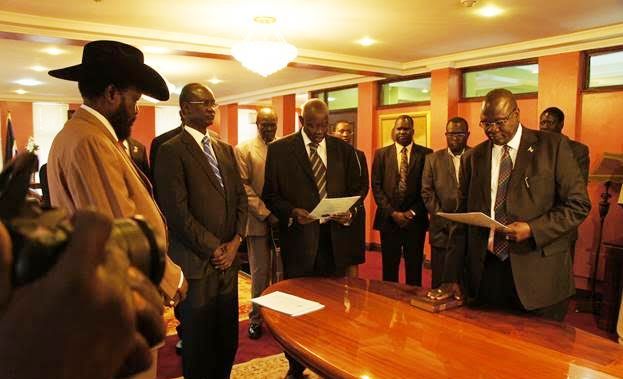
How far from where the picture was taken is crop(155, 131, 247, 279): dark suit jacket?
7.64 feet

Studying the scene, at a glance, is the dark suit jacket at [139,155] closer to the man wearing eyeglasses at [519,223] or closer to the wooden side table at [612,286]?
the man wearing eyeglasses at [519,223]

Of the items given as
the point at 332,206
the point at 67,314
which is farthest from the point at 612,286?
the point at 67,314

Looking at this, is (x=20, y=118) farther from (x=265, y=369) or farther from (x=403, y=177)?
(x=265, y=369)

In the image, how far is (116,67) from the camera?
1.52 metres

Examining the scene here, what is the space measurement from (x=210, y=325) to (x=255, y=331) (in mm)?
1124

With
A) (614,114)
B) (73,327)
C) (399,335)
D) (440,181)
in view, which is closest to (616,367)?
(399,335)

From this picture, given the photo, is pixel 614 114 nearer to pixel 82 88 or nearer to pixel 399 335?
pixel 399 335

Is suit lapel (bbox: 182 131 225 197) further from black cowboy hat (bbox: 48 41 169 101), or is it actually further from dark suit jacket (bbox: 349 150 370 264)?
dark suit jacket (bbox: 349 150 370 264)

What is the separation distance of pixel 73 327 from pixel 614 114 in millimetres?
5284

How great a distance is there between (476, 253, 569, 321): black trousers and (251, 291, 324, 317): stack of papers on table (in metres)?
0.75

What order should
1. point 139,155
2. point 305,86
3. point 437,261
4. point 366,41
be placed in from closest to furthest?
point 139,155 < point 437,261 < point 366,41 < point 305,86

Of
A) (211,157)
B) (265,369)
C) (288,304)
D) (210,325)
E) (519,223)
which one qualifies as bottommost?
(265,369)

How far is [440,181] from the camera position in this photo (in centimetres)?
382

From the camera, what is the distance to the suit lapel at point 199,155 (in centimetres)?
239
